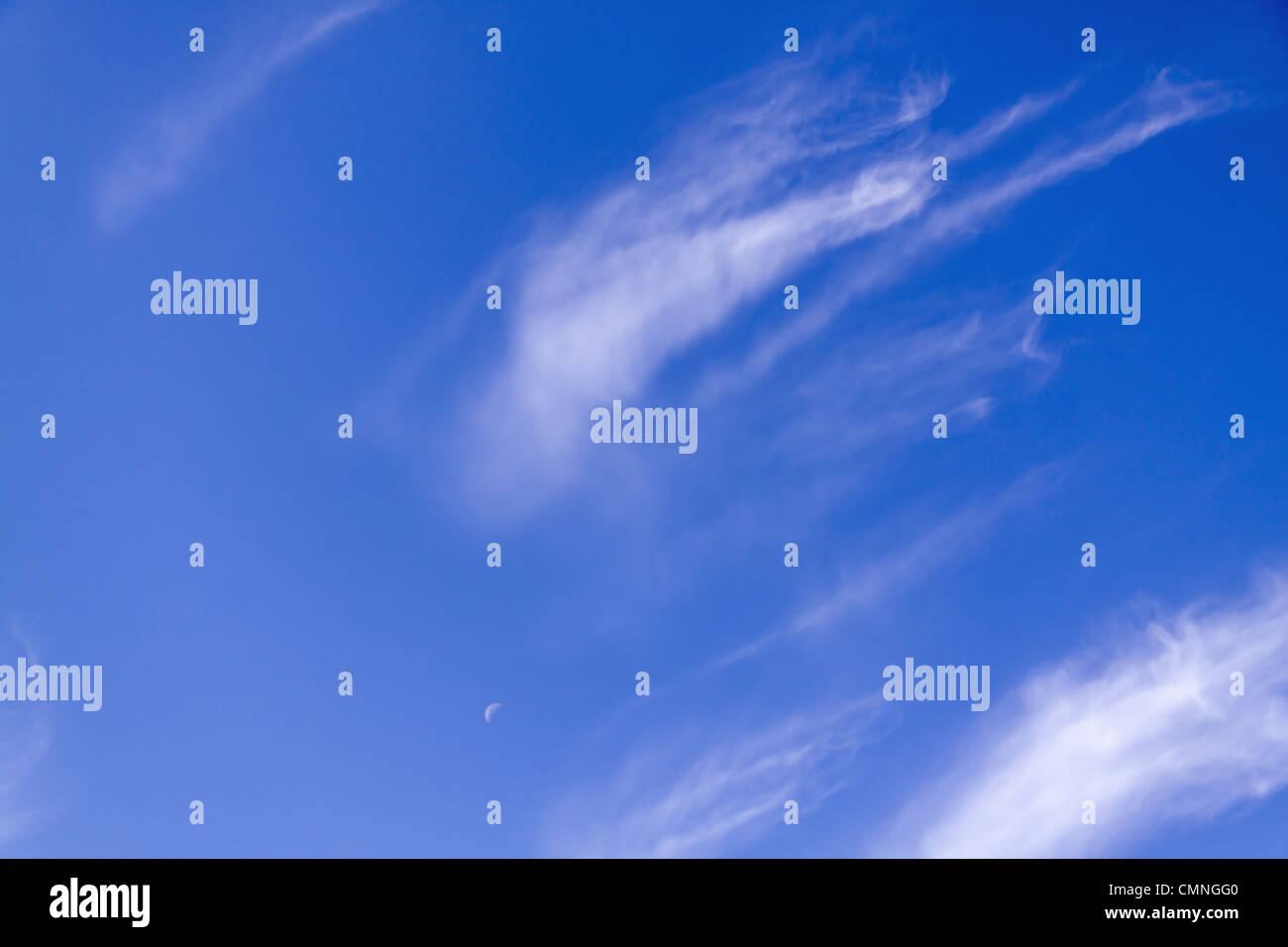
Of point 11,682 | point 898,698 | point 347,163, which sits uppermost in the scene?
point 347,163
